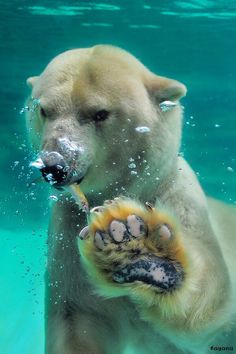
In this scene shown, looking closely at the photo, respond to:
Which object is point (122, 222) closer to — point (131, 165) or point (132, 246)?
point (132, 246)

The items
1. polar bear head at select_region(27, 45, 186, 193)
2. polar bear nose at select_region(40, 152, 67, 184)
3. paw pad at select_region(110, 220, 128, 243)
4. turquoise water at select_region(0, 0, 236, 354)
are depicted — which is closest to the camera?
paw pad at select_region(110, 220, 128, 243)

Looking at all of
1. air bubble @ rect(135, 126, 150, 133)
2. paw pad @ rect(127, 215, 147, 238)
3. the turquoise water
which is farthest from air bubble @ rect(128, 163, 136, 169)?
the turquoise water

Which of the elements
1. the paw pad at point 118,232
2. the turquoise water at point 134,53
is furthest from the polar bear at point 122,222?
the turquoise water at point 134,53

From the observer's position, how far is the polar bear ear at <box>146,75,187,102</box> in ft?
10.3

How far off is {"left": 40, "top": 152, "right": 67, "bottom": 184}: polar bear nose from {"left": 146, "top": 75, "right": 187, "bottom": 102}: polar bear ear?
0.87 m

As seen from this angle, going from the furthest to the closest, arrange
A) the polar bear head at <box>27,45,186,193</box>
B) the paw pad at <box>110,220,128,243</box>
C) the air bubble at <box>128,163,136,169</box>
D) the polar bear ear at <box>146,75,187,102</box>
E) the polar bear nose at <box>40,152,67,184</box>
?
the polar bear ear at <box>146,75,187,102</box> < the air bubble at <box>128,163,136,169</box> < the polar bear head at <box>27,45,186,193</box> < the polar bear nose at <box>40,152,67,184</box> < the paw pad at <box>110,220,128,243</box>

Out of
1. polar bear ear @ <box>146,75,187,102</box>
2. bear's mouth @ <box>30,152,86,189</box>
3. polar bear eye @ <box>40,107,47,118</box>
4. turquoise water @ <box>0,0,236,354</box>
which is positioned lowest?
turquoise water @ <box>0,0,236,354</box>

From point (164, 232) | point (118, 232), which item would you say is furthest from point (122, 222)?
point (164, 232)

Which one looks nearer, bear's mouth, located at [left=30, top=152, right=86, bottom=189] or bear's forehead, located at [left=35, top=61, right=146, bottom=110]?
bear's mouth, located at [left=30, top=152, right=86, bottom=189]

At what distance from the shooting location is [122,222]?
7.61 feet

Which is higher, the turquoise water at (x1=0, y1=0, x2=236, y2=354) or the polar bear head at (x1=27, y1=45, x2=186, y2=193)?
the polar bear head at (x1=27, y1=45, x2=186, y2=193)

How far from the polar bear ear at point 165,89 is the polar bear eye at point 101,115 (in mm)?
410

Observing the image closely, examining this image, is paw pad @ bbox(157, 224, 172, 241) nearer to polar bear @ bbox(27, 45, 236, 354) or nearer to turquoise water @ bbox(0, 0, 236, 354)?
polar bear @ bbox(27, 45, 236, 354)

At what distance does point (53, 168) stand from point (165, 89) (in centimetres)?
96
